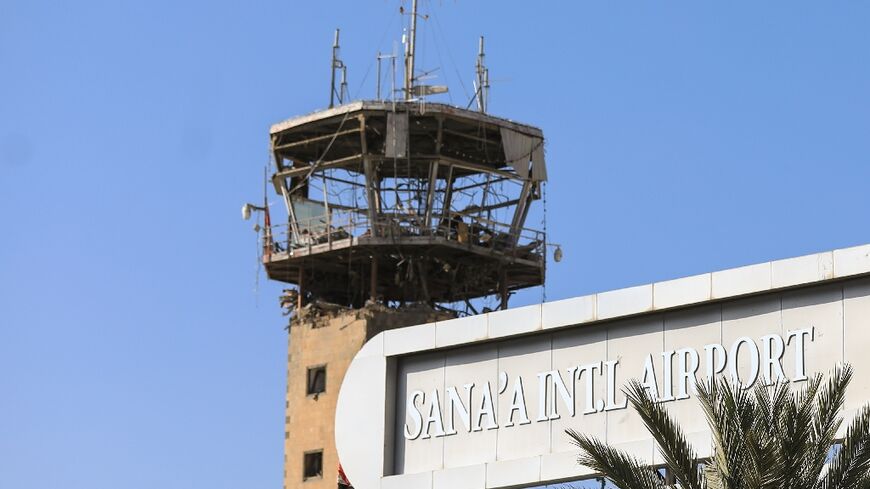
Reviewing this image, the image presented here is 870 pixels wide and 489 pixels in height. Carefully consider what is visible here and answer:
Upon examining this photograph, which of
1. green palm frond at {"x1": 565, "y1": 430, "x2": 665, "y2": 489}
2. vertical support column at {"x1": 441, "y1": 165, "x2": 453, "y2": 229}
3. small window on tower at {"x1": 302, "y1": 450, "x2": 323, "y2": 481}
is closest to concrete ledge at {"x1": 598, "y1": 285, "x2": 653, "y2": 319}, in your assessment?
green palm frond at {"x1": 565, "y1": 430, "x2": 665, "y2": 489}

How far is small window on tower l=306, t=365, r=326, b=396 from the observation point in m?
79.4

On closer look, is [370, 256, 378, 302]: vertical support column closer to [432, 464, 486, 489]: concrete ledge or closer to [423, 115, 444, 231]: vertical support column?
[423, 115, 444, 231]: vertical support column

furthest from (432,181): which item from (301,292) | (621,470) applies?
(621,470)

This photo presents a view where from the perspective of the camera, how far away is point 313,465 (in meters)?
78.5

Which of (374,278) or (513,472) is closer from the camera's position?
(513,472)

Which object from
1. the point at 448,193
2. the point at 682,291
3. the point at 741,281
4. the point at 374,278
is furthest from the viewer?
the point at 448,193

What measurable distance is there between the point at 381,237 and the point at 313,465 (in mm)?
8357

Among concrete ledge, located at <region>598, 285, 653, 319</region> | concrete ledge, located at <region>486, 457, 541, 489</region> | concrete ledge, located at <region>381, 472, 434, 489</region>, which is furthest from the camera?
concrete ledge, located at <region>381, 472, 434, 489</region>

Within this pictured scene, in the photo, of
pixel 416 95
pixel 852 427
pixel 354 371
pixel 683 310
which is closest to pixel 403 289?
pixel 416 95

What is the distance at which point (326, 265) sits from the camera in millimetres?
81812

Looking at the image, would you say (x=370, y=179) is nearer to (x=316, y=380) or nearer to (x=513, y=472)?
(x=316, y=380)

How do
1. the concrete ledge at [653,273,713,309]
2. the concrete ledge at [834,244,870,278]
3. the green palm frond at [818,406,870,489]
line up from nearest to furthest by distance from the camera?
the green palm frond at [818,406,870,489], the concrete ledge at [834,244,870,278], the concrete ledge at [653,273,713,309]

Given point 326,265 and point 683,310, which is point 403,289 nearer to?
point 326,265

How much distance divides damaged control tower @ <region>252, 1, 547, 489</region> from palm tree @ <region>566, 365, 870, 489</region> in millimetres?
40577
